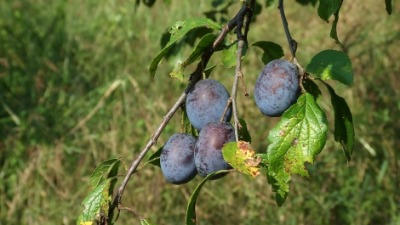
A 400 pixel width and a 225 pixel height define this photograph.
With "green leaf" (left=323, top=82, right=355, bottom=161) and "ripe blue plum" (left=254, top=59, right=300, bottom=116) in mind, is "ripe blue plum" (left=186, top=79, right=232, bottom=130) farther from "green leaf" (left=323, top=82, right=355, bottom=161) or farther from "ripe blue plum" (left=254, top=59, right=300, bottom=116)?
"green leaf" (left=323, top=82, right=355, bottom=161)

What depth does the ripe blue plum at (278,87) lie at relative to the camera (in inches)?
39.0

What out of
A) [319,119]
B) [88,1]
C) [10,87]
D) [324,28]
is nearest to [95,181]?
[319,119]

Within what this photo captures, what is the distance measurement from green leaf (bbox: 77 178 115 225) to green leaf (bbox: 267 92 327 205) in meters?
0.32

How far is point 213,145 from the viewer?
0.96 metres

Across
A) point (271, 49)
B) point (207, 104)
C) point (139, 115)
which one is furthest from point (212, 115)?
point (139, 115)

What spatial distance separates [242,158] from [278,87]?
144mm

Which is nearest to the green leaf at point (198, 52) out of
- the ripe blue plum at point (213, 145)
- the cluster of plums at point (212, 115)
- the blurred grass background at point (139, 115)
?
the cluster of plums at point (212, 115)

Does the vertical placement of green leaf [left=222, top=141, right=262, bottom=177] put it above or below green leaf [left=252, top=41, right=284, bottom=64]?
below

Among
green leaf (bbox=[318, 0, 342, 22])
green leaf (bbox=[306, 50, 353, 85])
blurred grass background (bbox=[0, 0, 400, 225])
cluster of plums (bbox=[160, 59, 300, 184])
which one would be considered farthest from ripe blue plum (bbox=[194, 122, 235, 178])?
blurred grass background (bbox=[0, 0, 400, 225])

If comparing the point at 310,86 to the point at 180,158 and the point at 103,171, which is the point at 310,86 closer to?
the point at 180,158

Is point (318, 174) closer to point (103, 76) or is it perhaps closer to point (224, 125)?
point (103, 76)

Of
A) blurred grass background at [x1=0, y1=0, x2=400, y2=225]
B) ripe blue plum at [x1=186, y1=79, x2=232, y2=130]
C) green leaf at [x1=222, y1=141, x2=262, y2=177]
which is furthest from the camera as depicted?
blurred grass background at [x1=0, y1=0, x2=400, y2=225]

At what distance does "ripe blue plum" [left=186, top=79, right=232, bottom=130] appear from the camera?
1054mm

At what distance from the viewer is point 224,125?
0.98 metres
